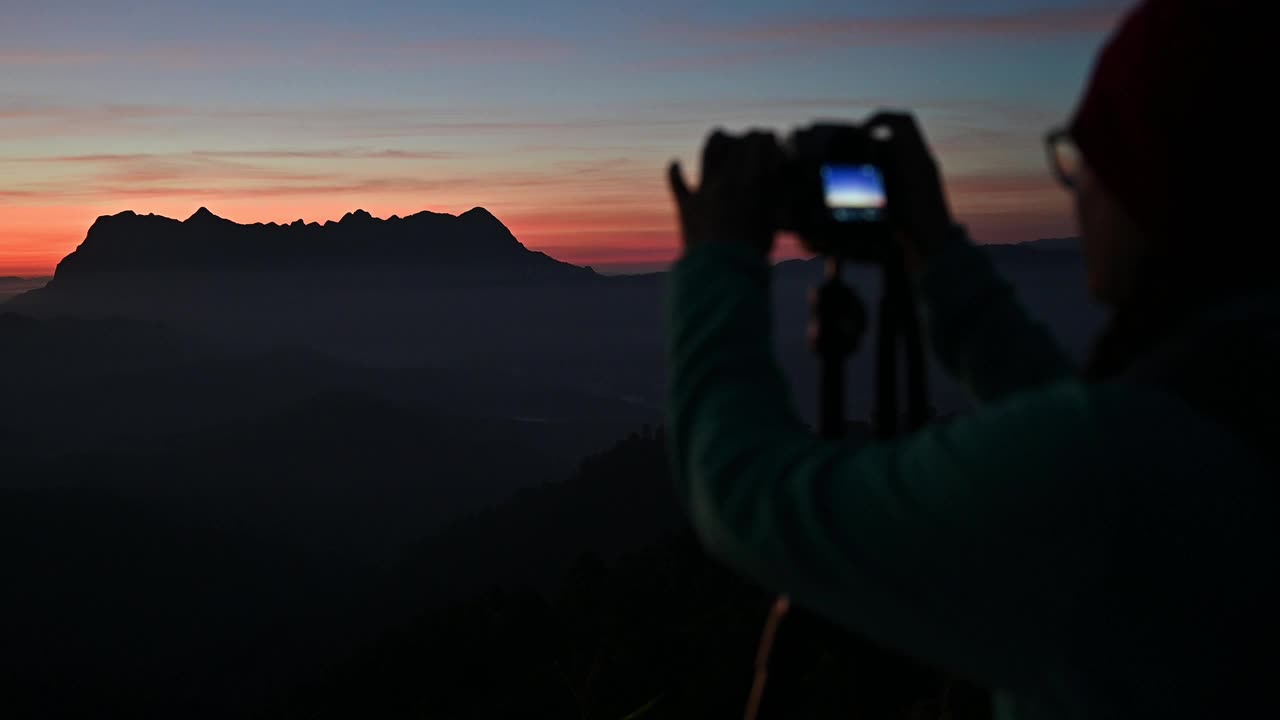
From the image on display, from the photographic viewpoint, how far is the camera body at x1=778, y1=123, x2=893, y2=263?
4.82 feet

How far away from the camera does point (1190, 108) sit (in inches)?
38.4

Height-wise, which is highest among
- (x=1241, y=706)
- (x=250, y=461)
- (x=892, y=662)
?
(x=1241, y=706)

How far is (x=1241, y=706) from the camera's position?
0.98 metres

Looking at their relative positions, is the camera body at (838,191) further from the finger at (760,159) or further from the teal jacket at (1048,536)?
the teal jacket at (1048,536)

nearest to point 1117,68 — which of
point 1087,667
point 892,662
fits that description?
point 1087,667

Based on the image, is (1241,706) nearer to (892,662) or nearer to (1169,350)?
(1169,350)

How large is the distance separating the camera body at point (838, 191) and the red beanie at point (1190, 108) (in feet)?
1.61

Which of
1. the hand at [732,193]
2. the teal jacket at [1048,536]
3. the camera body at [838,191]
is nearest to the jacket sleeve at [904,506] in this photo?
the teal jacket at [1048,536]

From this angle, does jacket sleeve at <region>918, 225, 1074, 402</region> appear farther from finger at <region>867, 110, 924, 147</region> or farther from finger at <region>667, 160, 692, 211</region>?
finger at <region>667, 160, 692, 211</region>

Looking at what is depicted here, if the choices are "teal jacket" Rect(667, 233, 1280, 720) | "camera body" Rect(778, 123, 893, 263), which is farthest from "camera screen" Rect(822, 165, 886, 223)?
"teal jacket" Rect(667, 233, 1280, 720)

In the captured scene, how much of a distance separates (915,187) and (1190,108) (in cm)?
59

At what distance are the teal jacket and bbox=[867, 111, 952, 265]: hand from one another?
2.00ft

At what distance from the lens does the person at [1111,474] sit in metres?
0.91

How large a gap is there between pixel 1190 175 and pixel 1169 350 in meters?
0.19
